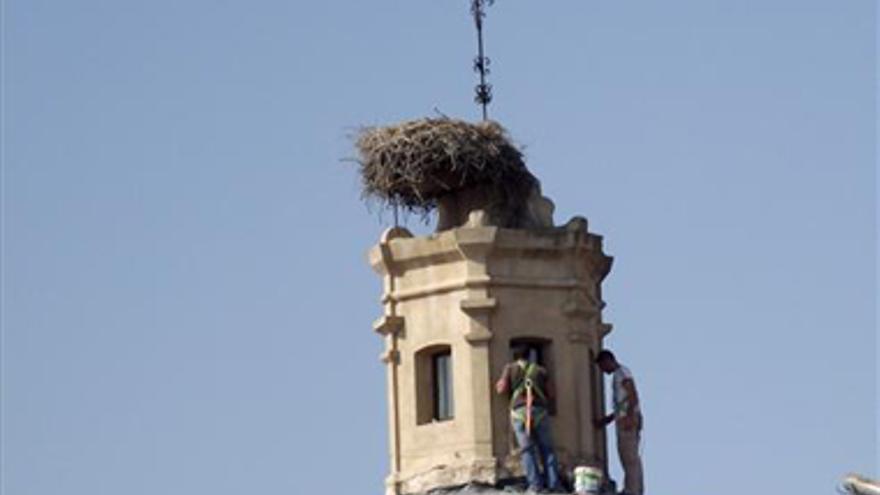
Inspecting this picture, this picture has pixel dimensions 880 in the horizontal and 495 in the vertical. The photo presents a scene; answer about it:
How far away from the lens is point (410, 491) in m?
52.7

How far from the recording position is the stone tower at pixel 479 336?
52.6 m

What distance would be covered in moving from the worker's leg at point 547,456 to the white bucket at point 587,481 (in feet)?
0.64

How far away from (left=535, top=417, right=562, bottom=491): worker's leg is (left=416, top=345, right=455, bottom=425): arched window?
1141 millimetres

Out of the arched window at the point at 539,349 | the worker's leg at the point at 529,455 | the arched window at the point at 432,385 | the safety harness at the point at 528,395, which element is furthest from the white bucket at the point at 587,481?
the arched window at the point at 432,385

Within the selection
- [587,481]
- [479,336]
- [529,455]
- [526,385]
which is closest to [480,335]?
[479,336]

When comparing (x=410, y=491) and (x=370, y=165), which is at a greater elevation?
(x=370, y=165)

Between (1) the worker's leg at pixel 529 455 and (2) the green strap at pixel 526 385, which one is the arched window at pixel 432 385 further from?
(1) the worker's leg at pixel 529 455

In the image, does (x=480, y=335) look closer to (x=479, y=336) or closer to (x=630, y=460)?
(x=479, y=336)

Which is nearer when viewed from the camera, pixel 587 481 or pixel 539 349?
pixel 587 481

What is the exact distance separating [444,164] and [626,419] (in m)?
2.98

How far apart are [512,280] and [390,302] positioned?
4.20 feet

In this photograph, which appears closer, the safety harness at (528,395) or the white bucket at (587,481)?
the white bucket at (587,481)

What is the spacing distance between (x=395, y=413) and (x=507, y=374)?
1363 mm

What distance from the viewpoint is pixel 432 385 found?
174 feet
